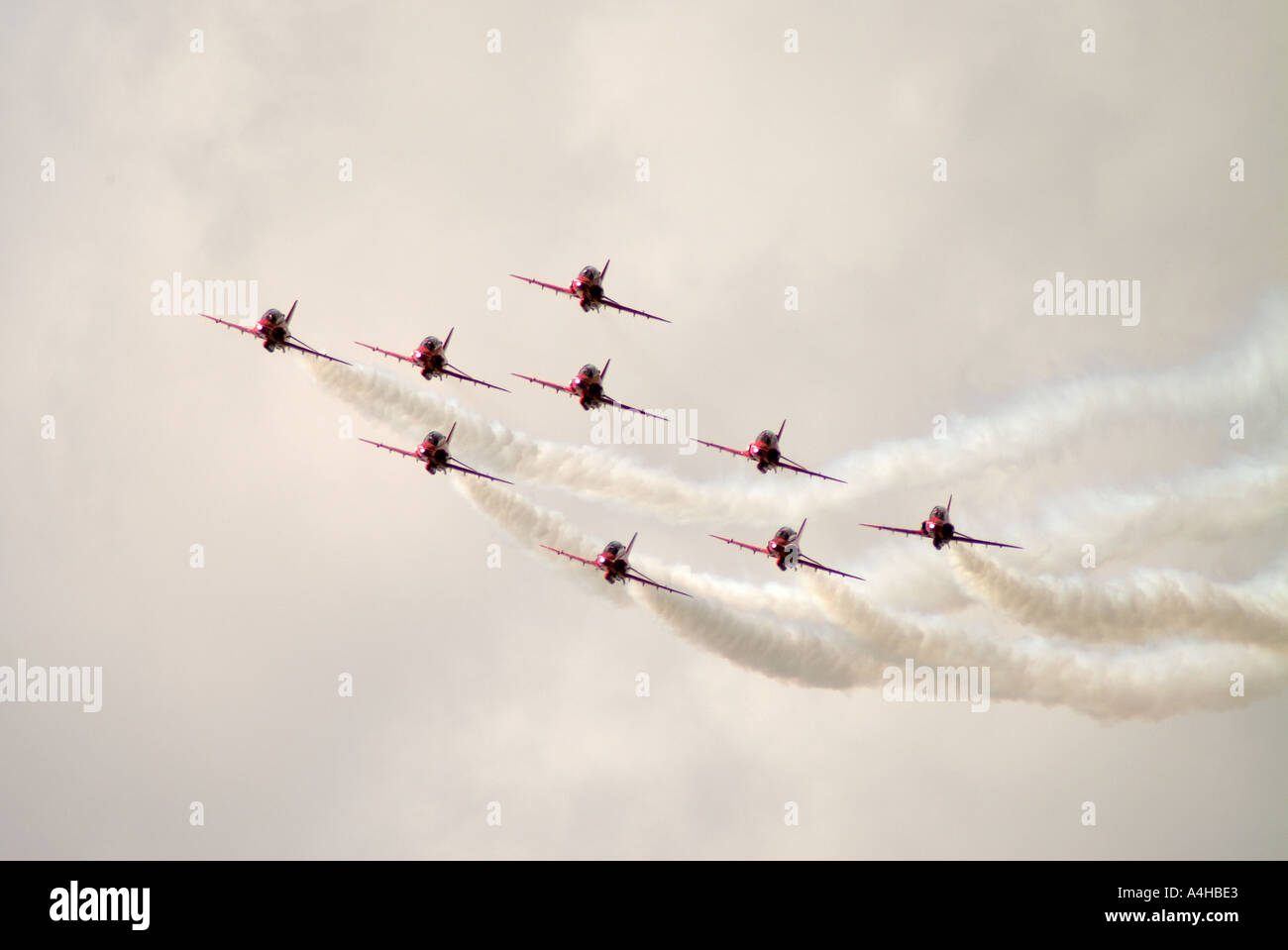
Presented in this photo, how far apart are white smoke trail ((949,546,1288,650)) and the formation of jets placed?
7.49ft

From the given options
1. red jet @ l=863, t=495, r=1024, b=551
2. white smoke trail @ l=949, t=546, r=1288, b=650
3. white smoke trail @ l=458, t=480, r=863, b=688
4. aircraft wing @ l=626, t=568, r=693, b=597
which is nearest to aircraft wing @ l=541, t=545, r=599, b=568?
white smoke trail @ l=458, t=480, r=863, b=688

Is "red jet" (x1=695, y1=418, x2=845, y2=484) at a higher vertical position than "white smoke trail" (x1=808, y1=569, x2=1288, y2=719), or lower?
higher

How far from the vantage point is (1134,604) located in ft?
253

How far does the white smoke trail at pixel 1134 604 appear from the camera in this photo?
251 ft

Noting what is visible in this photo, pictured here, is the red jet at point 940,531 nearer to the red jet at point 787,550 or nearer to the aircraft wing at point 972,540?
the aircraft wing at point 972,540

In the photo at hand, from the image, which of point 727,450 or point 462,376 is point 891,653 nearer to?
point 727,450

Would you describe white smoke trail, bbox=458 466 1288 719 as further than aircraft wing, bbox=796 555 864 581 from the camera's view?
Yes

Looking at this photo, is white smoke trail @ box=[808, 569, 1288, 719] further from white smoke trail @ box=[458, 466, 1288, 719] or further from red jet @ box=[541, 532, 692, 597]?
red jet @ box=[541, 532, 692, 597]

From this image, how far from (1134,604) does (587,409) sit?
1166 inches

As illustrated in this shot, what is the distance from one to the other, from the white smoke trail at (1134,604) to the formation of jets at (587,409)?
228 cm

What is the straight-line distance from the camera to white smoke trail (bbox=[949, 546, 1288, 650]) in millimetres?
76438

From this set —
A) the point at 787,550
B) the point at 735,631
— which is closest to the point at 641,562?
the point at 735,631
